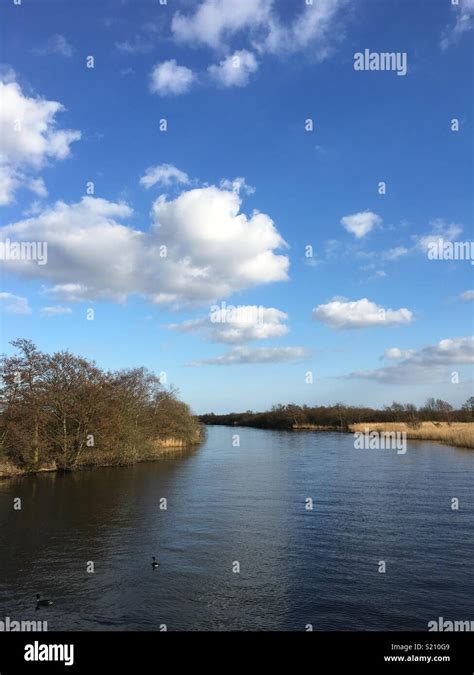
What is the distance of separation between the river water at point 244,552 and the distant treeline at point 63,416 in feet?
20.7

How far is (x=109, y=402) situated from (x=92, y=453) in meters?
5.34

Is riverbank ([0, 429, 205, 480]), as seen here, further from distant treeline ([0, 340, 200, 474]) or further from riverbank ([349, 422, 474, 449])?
riverbank ([349, 422, 474, 449])

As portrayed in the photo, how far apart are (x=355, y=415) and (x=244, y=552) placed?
10780 cm

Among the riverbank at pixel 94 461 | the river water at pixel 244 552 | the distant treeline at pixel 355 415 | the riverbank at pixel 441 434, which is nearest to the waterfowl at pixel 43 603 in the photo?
the river water at pixel 244 552

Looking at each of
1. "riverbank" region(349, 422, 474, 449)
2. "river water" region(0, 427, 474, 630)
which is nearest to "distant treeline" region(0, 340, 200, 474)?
"river water" region(0, 427, 474, 630)

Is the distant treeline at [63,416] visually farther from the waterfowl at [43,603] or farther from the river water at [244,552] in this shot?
the waterfowl at [43,603]

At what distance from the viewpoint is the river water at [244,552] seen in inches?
597

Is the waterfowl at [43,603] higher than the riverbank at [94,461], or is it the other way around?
the waterfowl at [43,603]

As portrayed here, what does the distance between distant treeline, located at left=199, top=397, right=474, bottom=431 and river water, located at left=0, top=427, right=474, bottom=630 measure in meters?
60.0

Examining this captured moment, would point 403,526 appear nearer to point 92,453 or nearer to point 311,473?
point 311,473

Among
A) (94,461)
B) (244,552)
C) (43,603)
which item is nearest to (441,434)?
(94,461)

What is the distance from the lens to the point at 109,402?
5275cm

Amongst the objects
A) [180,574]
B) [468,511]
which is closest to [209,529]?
[180,574]

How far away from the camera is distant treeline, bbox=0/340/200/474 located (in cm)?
4572
